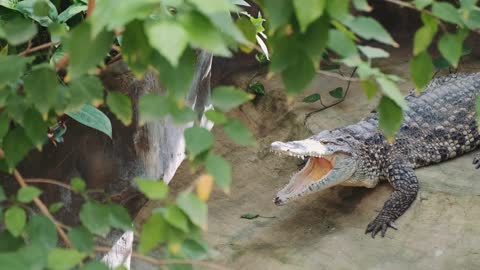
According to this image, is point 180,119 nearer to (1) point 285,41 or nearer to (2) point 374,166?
(1) point 285,41

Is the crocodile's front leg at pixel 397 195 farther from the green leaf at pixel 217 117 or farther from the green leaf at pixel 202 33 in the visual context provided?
the green leaf at pixel 202 33

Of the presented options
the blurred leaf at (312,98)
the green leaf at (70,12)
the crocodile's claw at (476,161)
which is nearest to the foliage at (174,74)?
the green leaf at (70,12)

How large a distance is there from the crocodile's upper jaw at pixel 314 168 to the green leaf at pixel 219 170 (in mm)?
2774

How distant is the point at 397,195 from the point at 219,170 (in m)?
2.91

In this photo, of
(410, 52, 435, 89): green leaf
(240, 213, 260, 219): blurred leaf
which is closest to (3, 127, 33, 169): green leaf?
(410, 52, 435, 89): green leaf

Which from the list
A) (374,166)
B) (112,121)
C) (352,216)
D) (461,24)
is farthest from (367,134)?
(461,24)

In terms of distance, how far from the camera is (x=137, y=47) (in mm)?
1349

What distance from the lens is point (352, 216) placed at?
4121mm

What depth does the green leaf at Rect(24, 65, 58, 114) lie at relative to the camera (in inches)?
57.5

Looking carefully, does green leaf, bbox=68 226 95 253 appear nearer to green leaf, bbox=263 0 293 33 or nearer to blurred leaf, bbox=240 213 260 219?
green leaf, bbox=263 0 293 33

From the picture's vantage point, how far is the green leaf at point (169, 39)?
1.13 m

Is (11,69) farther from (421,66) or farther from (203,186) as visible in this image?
(421,66)

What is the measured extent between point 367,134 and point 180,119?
3274mm

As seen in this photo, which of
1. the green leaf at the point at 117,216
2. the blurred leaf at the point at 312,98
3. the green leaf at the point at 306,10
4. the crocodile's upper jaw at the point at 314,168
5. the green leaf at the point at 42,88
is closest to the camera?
the green leaf at the point at 306,10
